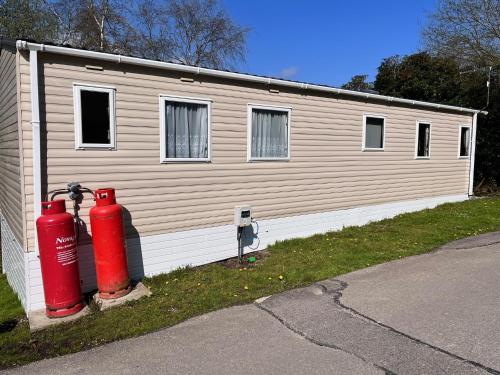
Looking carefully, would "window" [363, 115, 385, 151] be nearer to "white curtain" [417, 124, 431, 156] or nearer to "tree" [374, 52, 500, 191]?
"white curtain" [417, 124, 431, 156]

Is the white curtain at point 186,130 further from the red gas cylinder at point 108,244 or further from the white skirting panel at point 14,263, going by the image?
the white skirting panel at point 14,263

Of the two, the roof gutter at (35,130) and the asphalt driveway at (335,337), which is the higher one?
the roof gutter at (35,130)

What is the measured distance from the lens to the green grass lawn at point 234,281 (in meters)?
4.35

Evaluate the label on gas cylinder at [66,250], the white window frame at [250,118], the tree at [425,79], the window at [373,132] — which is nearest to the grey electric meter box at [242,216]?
the white window frame at [250,118]

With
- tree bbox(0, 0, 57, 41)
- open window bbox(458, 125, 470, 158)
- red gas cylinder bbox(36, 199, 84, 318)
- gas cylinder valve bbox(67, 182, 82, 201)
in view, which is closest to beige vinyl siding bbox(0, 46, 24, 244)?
gas cylinder valve bbox(67, 182, 82, 201)

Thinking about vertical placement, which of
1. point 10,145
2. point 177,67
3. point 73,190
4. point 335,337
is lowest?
point 335,337

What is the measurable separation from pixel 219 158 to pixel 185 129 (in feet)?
2.64

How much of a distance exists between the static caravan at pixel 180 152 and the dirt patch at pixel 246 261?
0.16 meters

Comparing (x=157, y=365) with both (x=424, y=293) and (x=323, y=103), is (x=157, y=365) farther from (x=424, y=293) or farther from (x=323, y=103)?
(x=323, y=103)

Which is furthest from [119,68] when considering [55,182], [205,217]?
[205,217]

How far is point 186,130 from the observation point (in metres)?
6.65

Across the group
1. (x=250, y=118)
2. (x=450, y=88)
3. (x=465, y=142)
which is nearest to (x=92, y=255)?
(x=250, y=118)

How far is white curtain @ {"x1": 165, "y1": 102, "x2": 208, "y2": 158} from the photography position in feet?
21.2

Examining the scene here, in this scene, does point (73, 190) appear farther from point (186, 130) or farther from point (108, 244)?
point (186, 130)
